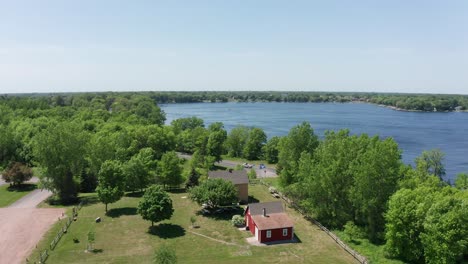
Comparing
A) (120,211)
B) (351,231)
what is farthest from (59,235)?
(351,231)

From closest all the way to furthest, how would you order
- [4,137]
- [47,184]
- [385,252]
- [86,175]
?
[385,252] → [47,184] → [86,175] → [4,137]

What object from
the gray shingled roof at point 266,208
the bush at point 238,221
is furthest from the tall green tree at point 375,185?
the bush at point 238,221

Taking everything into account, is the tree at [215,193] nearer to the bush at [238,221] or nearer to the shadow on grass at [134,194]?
Result: the bush at [238,221]

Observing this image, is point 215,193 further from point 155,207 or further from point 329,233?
point 329,233

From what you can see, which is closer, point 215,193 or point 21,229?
point 21,229

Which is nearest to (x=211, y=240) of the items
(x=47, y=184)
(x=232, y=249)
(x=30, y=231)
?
(x=232, y=249)

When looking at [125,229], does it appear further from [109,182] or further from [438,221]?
[438,221]
